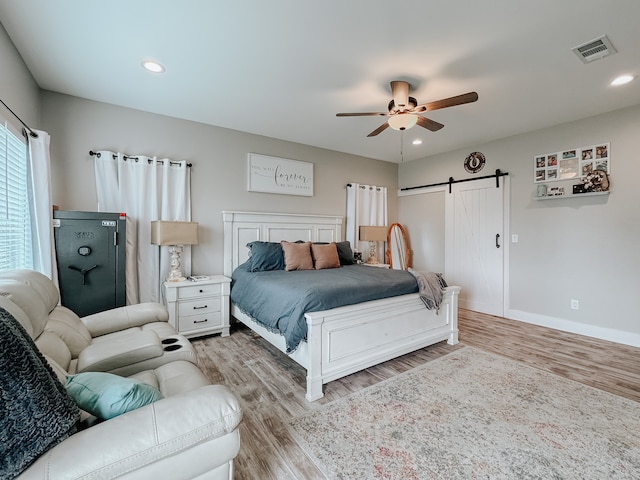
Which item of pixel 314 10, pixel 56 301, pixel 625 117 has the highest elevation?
pixel 314 10

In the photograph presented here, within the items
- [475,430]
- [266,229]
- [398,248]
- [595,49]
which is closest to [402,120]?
[595,49]

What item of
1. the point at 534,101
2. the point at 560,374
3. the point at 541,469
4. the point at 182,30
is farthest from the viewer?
the point at 534,101

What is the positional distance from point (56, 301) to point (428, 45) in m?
3.10

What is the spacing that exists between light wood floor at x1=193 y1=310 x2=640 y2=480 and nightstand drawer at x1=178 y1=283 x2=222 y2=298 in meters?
0.54

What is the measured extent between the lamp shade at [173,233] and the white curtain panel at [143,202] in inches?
8.2

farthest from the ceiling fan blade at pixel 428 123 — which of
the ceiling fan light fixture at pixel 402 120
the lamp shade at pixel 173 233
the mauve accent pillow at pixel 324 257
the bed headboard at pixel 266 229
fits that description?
the lamp shade at pixel 173 233

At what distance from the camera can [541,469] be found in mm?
1532

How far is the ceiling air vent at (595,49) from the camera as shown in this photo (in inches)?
83.0

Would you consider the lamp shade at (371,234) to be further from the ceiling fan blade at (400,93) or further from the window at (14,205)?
the window at (14,205)

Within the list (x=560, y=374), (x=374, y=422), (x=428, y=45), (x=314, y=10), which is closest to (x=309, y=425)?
(x=374, y=422)

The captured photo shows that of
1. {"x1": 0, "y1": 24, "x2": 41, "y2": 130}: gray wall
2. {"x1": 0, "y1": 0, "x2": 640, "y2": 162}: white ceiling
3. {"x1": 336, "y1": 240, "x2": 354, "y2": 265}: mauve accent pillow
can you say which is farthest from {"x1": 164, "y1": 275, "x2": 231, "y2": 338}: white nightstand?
{"x1": 0, "y1": 0, "x2": 640, "y2": 162}: white ceiling

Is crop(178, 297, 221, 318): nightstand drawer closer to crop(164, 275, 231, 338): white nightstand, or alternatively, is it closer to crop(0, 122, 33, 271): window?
crop(164, 275, 231, 338): white nightstand

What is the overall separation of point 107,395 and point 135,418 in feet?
0.65

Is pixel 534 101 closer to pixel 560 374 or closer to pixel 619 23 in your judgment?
pixel 619 23
